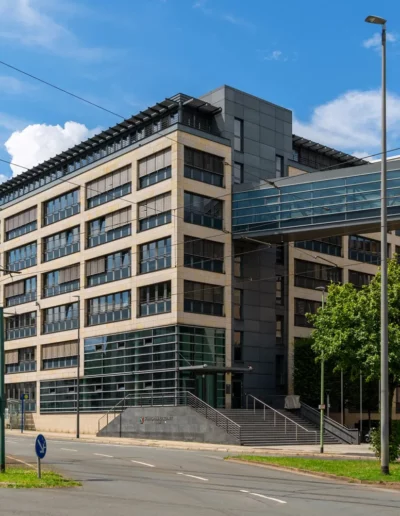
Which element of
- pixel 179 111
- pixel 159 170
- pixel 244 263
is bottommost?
pixel 244 263

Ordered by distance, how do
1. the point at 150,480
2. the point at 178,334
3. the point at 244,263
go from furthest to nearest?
the point at 244,263 → the point at 178,334 → the point at 150,480

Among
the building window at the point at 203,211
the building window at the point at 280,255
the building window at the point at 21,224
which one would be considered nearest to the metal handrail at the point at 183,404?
the building window at the point at 203,211

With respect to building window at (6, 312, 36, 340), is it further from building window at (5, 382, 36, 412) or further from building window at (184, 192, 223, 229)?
building window at (184, 192, 223, 229)

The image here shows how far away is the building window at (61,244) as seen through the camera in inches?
2672

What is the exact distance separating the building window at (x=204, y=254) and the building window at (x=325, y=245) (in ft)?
31.7

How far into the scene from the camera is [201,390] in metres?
56.8

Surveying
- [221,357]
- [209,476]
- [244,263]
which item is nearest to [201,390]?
[221,357]

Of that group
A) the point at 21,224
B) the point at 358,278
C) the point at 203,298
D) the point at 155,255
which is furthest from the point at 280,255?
the point at 21,224

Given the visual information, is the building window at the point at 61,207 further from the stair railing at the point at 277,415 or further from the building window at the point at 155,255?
the stair railing at the point at 277,415

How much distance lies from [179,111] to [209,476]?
36.8 metres

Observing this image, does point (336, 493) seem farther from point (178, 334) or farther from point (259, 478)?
point (178, 334)

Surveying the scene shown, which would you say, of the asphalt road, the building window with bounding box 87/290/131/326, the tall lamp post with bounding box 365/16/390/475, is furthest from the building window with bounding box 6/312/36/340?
the tall lamp post with bounding box 365/16/390/475

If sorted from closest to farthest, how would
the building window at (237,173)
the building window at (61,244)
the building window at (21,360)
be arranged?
the building window at (237,173) < the building window at (61,244) < the building window at (21,360)

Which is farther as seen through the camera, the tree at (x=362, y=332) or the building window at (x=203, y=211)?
the building window at (x=203, y=211)
